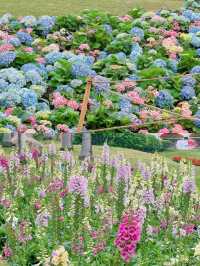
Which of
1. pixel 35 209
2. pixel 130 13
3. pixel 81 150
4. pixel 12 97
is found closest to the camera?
pixel 35 209

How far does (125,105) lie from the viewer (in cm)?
1270

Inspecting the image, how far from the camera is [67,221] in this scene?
23.1 ft

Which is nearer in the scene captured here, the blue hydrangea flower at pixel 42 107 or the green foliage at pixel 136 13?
the blue hydrangea flower at pixel 42 107

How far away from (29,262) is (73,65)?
7.10 metres

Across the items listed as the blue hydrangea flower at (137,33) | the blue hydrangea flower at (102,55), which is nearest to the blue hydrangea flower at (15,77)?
the blue hydrangea flower at (102,55)

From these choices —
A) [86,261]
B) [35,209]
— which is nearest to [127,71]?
[35,209]

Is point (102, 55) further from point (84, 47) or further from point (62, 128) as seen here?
point (62, 128)

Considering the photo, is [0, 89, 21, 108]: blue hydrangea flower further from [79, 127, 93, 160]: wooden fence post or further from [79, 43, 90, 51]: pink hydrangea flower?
[79, 127, 93, 160]: wooden fence post

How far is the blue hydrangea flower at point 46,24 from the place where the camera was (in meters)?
16.1

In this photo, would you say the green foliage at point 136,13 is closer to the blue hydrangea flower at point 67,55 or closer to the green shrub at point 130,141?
the blue hydrangea flower at point 67,55

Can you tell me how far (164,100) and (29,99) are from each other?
188 cm

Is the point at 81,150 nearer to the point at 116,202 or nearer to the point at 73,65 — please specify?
the point at 116,202

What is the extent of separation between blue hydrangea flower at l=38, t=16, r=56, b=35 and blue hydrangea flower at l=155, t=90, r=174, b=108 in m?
3.53

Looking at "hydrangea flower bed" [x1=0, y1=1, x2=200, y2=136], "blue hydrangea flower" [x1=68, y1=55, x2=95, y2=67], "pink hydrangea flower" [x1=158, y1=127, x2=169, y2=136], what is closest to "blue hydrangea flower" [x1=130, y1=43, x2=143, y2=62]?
"hydrangea flower bed" [x1=0, y1=1, x2=200, y2=136]
